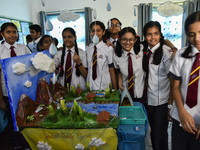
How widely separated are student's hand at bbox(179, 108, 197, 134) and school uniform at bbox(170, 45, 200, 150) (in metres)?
0.06

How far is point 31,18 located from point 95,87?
5.13 meters

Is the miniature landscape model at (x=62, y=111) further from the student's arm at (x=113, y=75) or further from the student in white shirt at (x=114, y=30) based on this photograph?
the student in white shirt at (x=114, y=30)

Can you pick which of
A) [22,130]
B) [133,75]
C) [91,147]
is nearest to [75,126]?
[91,147]

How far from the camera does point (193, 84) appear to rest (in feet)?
3.25

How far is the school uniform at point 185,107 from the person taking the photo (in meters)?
1.02

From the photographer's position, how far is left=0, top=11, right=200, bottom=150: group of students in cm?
102

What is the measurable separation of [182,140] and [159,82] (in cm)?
61

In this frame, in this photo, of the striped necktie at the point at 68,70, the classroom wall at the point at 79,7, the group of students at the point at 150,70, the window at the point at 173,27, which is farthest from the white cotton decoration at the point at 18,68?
the window at the point at 173,27

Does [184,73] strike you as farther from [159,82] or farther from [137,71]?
[137,71]

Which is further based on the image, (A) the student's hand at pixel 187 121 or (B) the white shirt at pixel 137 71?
(B) the white shirt at pixel 137 71

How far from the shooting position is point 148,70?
5.23 feet

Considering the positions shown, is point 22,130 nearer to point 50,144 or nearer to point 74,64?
point 50,144

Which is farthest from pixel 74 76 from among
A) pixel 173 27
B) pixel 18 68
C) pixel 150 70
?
pixel 173 27

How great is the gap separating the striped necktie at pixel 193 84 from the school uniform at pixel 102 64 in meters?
1.13
